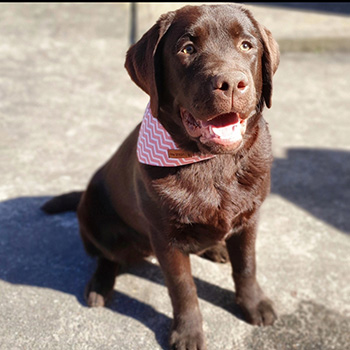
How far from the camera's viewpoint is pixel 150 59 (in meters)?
2.34

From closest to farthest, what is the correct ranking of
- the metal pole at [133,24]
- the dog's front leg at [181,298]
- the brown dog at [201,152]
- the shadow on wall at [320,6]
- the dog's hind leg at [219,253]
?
the brown dog at [201,152] → the dog's front leg at [181,298] → the dog's hind leg at [219,253] → the metal pole at [133,24] → the shadow on wall at [320,6]

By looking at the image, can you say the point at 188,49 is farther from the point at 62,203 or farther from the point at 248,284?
the point at 62,203

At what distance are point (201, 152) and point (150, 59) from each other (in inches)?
18.4

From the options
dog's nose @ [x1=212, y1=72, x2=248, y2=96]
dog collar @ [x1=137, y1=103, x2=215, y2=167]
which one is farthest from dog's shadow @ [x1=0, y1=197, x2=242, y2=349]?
dog's nose @ [x1=212, y1=72, x2=248, y2=96]

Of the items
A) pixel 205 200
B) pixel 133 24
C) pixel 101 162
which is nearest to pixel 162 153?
pixel 205 200

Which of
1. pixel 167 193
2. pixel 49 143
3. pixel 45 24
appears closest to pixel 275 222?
pixel 167 193

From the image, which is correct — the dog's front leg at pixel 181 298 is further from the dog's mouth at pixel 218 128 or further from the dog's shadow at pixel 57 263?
the dog's mouth at pixel 218 128

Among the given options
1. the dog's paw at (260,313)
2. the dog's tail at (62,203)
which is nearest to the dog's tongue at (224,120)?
the dog's paw at (260,313)

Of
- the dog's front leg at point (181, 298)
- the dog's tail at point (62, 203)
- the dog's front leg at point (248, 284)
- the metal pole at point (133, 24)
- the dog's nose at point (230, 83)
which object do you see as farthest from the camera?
the metal pole at point (133, 24)

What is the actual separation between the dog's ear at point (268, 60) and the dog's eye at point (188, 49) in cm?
34

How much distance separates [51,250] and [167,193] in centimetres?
121

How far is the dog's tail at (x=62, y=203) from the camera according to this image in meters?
3.50

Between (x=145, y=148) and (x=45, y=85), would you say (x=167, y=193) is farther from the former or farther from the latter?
(x=45, y=85)

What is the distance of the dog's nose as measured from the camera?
6.92 ft
